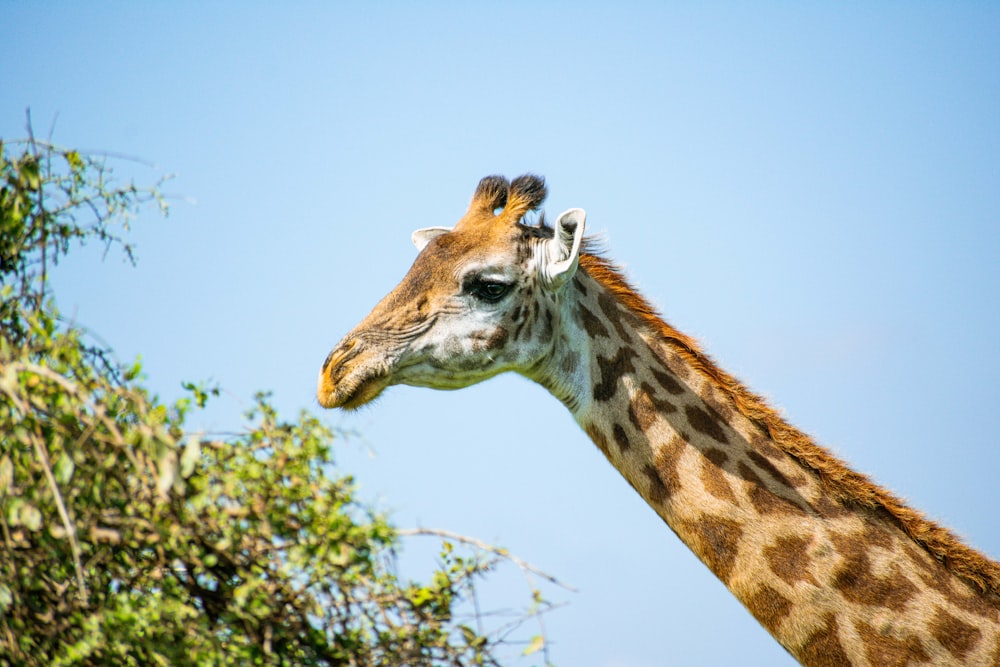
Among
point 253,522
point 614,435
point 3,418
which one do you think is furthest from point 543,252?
point 3,418

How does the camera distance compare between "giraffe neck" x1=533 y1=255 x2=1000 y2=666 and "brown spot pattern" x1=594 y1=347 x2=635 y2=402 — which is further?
"brown spot pattern" x1=594 y1=347 x2=635 y2=402

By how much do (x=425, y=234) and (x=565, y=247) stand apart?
5.59 feet

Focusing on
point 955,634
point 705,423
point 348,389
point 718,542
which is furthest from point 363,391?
point 955,634

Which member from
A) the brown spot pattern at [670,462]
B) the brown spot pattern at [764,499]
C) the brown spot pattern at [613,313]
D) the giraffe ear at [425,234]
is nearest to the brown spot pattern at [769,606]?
the brown spot pattern at [764,499]

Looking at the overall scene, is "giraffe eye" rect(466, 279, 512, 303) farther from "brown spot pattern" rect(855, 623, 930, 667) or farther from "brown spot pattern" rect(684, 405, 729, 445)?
"brown spot pattern" rect(855, 623, 930, 667)

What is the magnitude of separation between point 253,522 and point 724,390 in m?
3.46

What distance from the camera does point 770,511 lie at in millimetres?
5738

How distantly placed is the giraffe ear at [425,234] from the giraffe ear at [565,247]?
1.40m

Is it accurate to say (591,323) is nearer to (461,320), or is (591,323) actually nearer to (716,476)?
(461,320)

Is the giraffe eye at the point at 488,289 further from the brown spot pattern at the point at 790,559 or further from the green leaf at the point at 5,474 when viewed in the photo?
the green leaf at the point at 5,474

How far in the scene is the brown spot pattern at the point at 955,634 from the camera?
17.4 feet

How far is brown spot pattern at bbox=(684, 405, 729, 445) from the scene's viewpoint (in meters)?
6.04

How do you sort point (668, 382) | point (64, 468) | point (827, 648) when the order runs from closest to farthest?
1. point (64, 468)
2. point (827, 648)
3. point (668, 382)

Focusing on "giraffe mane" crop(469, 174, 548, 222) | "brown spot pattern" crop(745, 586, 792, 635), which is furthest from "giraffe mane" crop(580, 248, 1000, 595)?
"giraffe mane" crop(469, 174, 548, 222)
